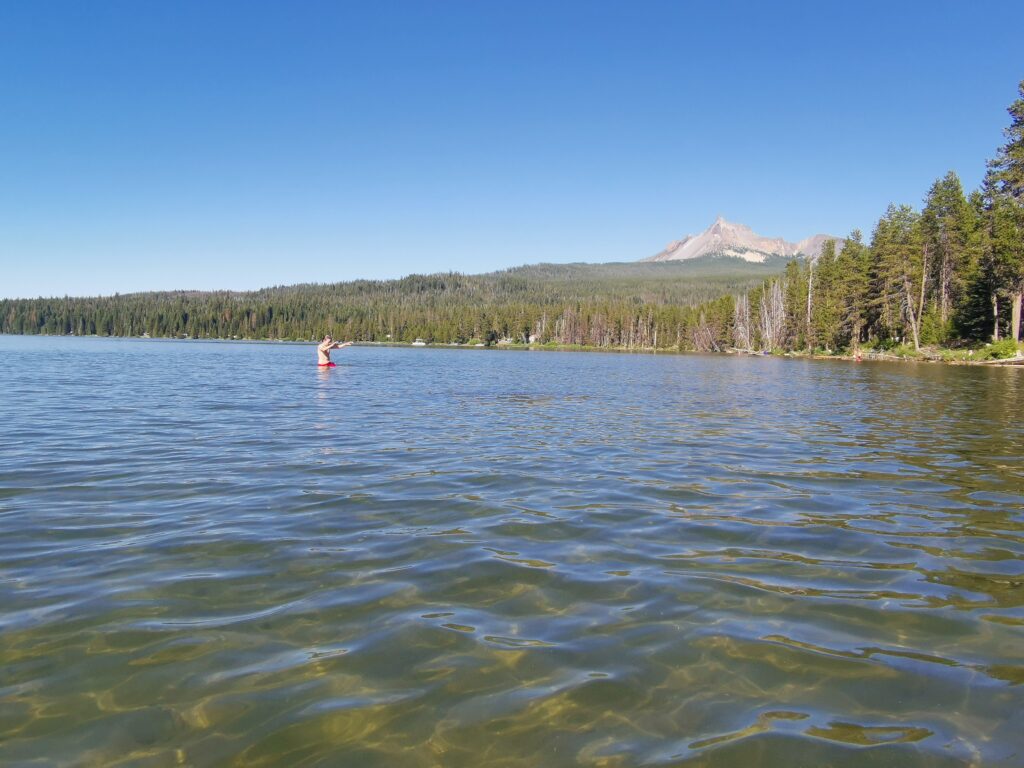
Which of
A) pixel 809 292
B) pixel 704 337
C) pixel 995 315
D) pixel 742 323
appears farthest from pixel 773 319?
pixel 995 315

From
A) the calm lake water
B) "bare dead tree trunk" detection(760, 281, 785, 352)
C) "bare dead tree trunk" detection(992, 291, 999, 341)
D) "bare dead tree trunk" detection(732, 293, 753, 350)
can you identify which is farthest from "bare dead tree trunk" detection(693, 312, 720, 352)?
the calm lake water

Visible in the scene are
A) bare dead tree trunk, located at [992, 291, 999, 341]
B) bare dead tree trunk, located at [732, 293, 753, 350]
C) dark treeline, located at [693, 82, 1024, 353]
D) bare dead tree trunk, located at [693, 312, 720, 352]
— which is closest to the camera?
dark treeline, located at [693, 82, 1024, 353]

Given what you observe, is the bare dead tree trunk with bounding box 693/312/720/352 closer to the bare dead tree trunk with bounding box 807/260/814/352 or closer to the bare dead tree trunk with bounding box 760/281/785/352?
the bare dead tree trunk with bounding box 760/281/785/352

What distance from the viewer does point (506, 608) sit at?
625 centimetres

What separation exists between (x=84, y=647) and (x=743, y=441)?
14952mm

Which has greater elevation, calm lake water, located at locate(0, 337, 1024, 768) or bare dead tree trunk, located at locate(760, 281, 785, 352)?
bare dead tree trunk, located at locate(760, 281, 785, 352)

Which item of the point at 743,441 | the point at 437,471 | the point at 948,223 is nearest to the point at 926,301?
the point at 948,223

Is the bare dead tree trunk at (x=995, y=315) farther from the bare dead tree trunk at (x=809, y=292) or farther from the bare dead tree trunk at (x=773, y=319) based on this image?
the bare dead tree trunk at (x=773, y=319)

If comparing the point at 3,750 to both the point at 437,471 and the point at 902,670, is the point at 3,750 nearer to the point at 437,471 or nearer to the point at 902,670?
the point at 902,670

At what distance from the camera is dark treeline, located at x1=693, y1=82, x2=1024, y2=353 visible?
194 ft

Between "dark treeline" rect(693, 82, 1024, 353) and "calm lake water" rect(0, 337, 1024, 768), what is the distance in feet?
193

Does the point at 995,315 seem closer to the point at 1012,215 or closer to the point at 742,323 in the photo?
the point at 1012,215

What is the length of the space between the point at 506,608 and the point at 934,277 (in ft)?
333

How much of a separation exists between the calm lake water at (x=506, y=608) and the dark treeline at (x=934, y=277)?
5887 cm
